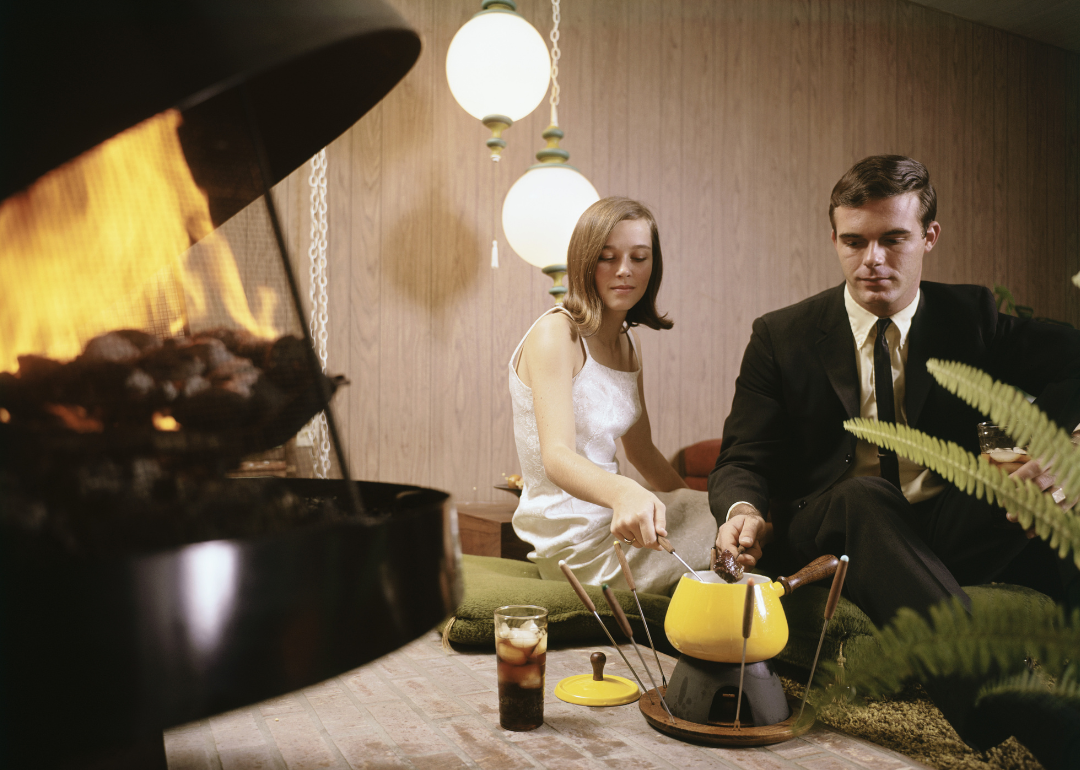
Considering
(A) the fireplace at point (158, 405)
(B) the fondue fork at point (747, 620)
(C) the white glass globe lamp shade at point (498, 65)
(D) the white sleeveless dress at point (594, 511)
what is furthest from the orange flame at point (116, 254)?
(C) the white glass globe lamp shade at point (498, 65)

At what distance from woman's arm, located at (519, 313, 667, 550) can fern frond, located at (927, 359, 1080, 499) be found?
873 mm

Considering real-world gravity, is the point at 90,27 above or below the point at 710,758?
above

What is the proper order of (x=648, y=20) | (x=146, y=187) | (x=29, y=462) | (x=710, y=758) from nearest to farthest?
(x=29, y=462)
(x=146, y=187)
(x=710, y=758)
(x=648, y=20)

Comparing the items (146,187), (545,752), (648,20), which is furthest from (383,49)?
(648,20)

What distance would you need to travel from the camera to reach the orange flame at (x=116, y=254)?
2.29 feet

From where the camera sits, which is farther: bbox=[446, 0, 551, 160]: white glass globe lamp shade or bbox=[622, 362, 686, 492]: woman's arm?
bbox=[446, 0, 551, 160]: white glass globe lamp shade

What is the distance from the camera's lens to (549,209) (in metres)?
2.72

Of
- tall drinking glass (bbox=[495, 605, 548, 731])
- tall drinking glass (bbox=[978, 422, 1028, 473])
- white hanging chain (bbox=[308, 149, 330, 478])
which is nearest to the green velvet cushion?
tall drinking glass (bbox=[495, 605, 548, 731])

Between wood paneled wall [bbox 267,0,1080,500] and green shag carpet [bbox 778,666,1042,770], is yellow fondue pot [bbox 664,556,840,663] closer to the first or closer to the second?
green shag carpet [bbox 778,666,1042,770]

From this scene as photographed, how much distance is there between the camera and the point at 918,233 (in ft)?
5.86

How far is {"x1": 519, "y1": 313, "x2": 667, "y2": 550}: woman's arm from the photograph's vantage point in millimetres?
1457

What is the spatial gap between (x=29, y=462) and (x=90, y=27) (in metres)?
0.40

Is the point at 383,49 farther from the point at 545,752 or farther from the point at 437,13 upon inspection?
the point at 437,13

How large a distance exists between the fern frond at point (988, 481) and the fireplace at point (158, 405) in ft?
1.50
